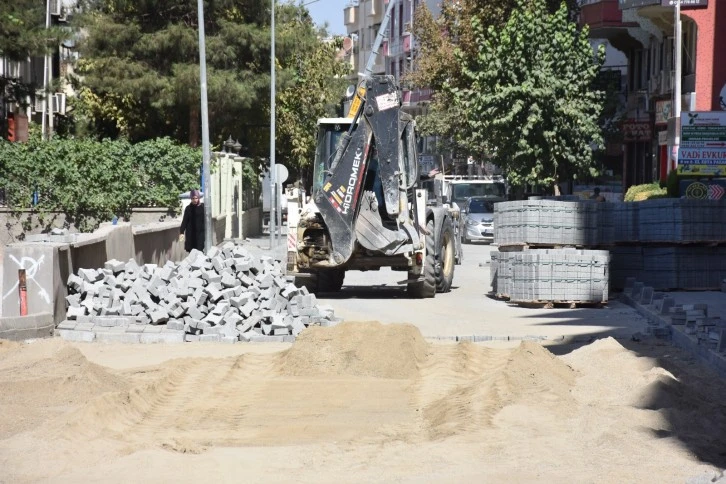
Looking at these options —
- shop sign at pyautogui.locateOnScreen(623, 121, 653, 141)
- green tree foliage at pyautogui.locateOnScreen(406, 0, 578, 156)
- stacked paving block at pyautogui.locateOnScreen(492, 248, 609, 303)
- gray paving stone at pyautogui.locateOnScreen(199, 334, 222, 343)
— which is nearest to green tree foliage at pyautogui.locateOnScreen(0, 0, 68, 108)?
green tree foliage at pyautogui.locateOnScreen(406, 0, 578, 156)

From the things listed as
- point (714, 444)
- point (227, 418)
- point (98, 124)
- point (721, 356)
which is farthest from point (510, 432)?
point (98, 124)

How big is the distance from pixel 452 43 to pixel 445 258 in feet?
98.1

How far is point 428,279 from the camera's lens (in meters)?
21.5

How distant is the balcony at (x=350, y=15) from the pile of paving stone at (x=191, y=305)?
300 ft

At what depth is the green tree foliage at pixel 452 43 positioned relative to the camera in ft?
159

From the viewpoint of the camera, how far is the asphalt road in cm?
1661

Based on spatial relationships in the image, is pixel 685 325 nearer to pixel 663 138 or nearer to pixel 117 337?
pixel 117 337

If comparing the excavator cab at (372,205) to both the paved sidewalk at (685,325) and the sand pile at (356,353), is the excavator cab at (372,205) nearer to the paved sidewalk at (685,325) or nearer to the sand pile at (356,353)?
the paved sidewalk at (685,325)

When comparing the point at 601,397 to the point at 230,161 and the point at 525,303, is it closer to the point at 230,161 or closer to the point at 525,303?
the point at 525,303

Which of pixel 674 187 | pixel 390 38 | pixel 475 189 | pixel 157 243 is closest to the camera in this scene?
pixel 157 243

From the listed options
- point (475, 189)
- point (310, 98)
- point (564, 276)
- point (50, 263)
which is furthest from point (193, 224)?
point (310, 98)

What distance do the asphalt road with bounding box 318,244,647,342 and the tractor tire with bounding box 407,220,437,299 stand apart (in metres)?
0.21

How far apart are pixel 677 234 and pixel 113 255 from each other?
9365 mm

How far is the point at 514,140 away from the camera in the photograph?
43281 millimetres
